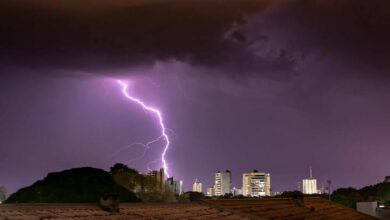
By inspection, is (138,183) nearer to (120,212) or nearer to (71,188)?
(71,188)

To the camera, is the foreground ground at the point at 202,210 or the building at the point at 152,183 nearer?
the foreground ground at the point at 202,210

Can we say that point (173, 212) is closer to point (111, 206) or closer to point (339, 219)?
point (111, 206)

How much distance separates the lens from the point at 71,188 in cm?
6134

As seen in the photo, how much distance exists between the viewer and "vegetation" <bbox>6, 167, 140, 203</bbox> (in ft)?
189

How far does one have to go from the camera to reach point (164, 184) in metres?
95.1

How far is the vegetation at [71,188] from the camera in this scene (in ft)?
189

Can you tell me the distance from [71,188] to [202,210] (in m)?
48.5

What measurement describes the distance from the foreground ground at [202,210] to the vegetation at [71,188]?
1396 inches

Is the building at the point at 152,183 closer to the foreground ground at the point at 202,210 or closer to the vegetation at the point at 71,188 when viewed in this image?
the vegetation at the point at 71,188

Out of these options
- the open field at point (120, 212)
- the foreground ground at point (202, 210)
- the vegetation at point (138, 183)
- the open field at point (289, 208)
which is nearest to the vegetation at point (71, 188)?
the vegetation at point (138, 183)

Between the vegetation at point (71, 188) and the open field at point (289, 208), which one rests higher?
the vegetation at point (71, 188)

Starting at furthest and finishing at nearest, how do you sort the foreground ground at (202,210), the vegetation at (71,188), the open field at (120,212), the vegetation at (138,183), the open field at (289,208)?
the vegetation at (138,183)
the vegetation at (71,188)
the open field at (289,208)
the foreground ground at (202,210)
the open field at (120,212)

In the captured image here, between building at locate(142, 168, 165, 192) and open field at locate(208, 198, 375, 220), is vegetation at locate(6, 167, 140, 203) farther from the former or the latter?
open field at locate(208, 198, 375, 220)

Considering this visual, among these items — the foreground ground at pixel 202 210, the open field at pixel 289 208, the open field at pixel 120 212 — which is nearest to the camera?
the open field at pixel 120 212
